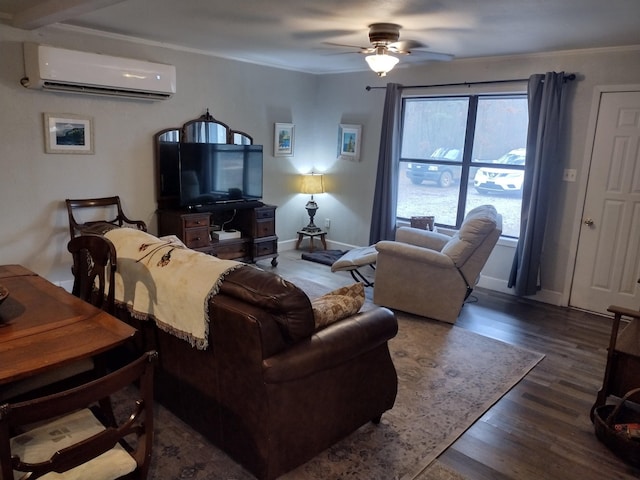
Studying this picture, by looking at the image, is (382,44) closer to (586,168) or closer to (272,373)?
(586,168)

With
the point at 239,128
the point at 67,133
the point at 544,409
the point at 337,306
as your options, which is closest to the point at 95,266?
the point at 337,306

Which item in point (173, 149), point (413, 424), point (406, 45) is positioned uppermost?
point (406, 45)

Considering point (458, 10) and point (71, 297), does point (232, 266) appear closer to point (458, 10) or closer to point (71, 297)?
point (71, 297)

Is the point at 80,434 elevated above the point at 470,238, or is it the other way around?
the point at 470,238

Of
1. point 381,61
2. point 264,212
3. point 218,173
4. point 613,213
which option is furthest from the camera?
point 264,212

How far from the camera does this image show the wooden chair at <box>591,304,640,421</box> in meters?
2.56

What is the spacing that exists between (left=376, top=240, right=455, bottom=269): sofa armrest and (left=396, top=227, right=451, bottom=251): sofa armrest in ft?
2.17

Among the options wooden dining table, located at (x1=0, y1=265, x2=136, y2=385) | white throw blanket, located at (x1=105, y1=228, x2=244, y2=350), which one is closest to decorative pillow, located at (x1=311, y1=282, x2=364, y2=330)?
white throw blanket, located at (x1=105, y1=228, x2=244, y2=350)

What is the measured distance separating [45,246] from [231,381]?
306 centimetres

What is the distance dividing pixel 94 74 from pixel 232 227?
7.36 feet

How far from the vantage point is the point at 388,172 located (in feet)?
18.4

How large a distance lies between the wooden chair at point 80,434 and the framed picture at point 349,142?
16.0 ft

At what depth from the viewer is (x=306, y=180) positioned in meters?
6.28

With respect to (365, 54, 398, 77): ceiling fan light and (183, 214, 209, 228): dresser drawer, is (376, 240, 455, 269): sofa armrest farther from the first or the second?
(183, 214, 209, 228): dresser drawer
